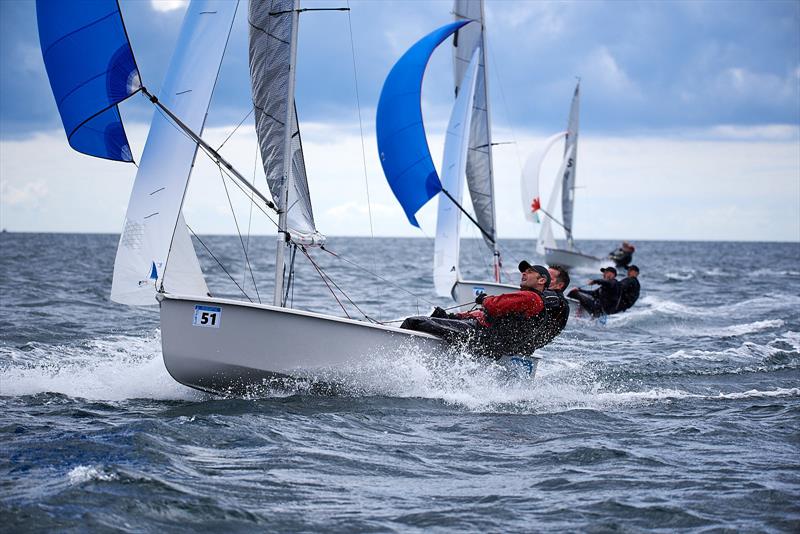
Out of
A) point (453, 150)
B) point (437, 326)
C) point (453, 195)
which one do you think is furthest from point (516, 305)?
point (453, 150)

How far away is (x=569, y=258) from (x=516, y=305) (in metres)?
23.1

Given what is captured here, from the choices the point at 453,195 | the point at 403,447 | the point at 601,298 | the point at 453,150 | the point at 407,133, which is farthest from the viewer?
the point at 601,298

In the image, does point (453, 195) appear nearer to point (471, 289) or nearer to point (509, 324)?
point (471, 289)

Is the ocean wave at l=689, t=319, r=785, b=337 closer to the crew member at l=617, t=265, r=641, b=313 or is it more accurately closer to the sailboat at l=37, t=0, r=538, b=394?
the crew member at l=617, t=265, r=641, b=313

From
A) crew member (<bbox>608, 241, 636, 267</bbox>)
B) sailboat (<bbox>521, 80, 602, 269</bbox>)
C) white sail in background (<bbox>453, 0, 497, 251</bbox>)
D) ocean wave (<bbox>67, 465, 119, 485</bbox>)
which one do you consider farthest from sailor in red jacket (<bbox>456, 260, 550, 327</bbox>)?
sailboat (<bbox>521, 80, 602, 269</bbox>)

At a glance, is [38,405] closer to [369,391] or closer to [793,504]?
[369,391]

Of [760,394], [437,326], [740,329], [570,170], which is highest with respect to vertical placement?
[570,170]

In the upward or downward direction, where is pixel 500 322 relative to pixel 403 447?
upward

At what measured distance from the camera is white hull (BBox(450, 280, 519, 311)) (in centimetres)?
1283

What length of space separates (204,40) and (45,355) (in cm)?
389

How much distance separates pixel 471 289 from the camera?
13391 millimetres

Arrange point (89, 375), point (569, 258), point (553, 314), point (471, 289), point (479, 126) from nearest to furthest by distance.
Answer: point (89, 375)
point (553, 314)
point (471, 289)
point (479, 126)
point (569, 258)

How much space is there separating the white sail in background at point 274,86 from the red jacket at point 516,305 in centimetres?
167

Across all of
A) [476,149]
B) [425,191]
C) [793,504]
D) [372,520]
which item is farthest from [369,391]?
[476,149]
